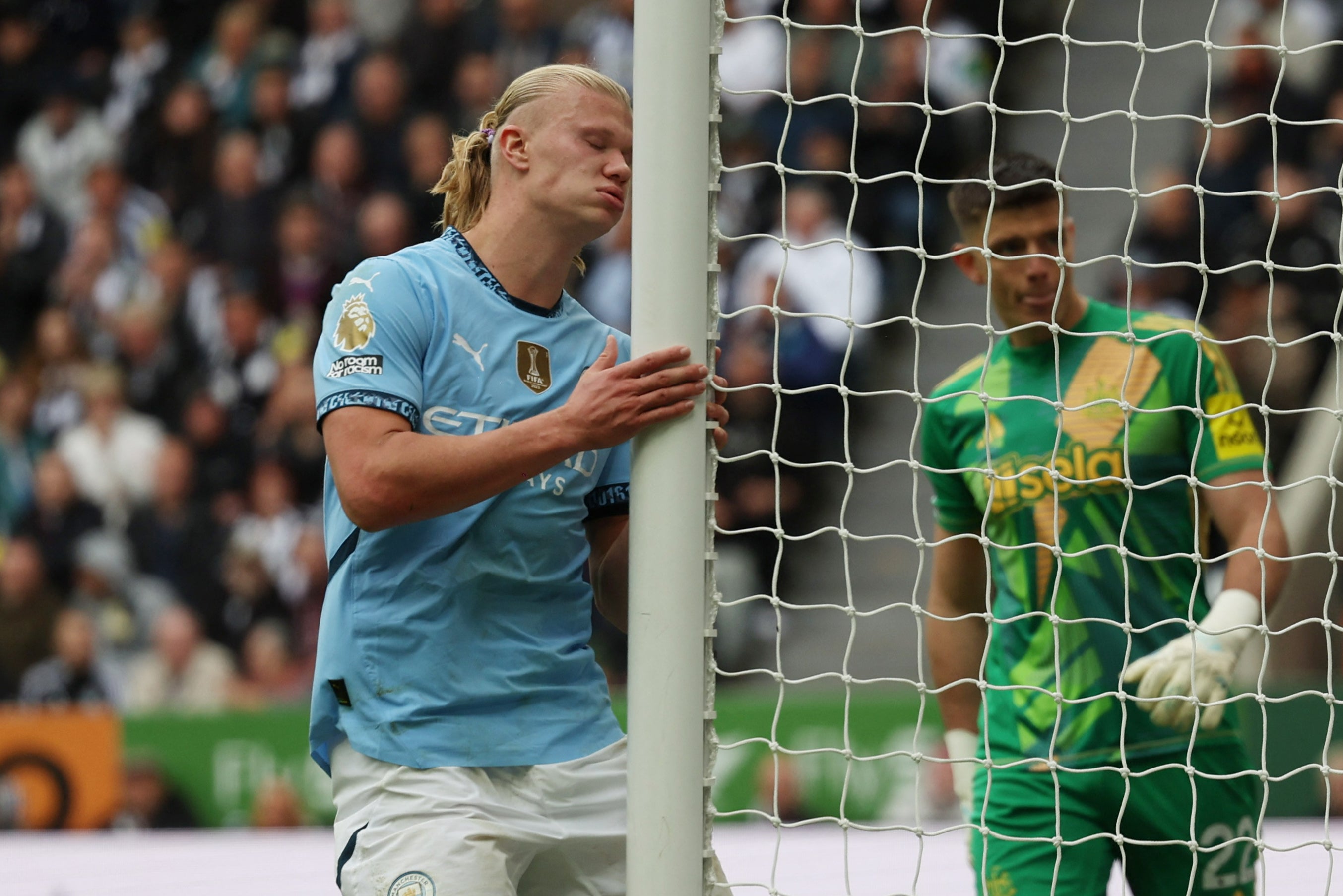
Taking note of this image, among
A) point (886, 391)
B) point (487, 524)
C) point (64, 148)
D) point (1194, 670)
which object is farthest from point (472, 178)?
point (64, 148)

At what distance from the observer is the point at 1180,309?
6.29 metres

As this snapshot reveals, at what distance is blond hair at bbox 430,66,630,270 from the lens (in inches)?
97.1

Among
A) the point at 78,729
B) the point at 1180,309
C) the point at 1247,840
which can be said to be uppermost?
the point at 1180,309

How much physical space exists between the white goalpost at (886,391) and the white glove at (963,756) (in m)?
0.11

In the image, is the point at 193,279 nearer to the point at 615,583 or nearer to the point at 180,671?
the point at 180,671

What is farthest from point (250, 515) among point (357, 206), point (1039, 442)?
point (1039, 442)

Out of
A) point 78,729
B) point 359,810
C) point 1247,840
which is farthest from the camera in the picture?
point 78,729

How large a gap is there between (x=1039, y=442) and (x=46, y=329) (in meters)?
6.73

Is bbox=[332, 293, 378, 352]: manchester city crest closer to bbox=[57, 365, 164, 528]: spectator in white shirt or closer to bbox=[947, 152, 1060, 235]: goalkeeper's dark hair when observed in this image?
bbox=[947, 152, 1060, 235]: goalkeeper's dark hair

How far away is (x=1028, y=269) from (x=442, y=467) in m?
1.41

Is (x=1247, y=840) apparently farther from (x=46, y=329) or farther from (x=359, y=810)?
(x=46, y=329)

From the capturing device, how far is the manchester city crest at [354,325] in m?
2.23

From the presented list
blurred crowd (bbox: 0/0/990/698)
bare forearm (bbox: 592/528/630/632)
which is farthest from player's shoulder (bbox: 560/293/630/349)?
blurred crowd (bbox: 0/0/990/698)

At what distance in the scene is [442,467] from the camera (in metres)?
2.15
